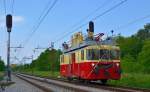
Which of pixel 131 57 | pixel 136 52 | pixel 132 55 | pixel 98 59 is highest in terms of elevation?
pixel 136 52

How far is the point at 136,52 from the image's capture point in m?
129

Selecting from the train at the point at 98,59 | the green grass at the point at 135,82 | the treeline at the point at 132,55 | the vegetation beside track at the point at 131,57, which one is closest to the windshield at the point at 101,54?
the train at the point at 98,59

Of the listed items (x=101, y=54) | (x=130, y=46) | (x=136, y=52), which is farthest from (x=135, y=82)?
(x=130, y=46)

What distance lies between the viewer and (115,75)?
36625 millimetres

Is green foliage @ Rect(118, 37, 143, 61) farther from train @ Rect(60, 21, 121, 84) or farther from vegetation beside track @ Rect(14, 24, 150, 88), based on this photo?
train @ Rect(60, 21, 121, 84)

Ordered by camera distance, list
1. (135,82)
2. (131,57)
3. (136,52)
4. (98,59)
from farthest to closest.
Answer: (136,52) → (131,57) → (135,82) → (98,59)

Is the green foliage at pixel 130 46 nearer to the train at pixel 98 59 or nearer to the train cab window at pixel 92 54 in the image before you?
the train at pixel 98 59

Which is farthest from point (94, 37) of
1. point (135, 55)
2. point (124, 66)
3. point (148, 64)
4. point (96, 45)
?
point (135, 55)

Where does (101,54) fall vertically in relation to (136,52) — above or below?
below

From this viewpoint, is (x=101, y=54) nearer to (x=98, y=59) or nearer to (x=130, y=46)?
(x=98, y=59)

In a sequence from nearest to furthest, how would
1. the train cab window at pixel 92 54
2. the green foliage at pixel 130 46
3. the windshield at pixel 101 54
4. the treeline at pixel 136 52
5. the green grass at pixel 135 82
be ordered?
the green grass at pixel 135 82 → the train cab window at pixel 92 54 → the windshield at pixel 101 54 → the treeline at pixel 136 52 → the green foliage at pixel 130 46

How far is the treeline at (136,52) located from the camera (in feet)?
333

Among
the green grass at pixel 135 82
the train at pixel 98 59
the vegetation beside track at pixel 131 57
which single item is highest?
the vegetation beside track at pixel 131 57

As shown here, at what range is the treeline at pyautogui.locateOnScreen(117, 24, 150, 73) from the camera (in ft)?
333
